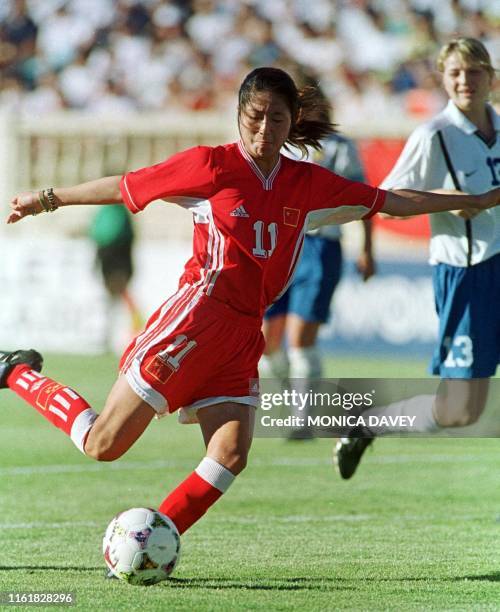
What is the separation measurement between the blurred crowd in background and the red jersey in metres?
12.4

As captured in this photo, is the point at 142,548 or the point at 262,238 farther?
the point at 262,238

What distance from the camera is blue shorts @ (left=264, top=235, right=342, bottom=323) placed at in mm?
8492

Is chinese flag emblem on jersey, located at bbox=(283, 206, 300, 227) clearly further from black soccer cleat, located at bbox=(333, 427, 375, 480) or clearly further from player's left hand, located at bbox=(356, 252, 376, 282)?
player's left hand, located at bbox=(356, 252, 376, 282)

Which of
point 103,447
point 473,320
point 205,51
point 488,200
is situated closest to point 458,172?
point 473,320

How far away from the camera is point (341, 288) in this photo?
1452 cm

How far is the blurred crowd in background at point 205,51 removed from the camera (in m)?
16.9

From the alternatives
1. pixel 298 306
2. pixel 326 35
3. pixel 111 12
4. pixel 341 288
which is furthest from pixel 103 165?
pixel 298 306

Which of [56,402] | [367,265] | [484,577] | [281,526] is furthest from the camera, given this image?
[367,265]

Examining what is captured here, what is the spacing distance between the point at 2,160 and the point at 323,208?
13.8m

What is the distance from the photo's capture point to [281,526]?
562 centimetres

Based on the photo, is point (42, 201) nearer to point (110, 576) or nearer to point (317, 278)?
point (110, 576)

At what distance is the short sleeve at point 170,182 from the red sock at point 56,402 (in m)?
0.87

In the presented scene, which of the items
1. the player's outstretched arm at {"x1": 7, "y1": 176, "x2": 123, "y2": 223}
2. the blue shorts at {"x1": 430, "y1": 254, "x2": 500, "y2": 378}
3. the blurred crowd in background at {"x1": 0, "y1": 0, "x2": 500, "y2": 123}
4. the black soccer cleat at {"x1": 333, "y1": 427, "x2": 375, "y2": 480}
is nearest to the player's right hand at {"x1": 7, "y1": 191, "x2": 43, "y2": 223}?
the player's outstretched arm at {"x1": 7, "y1": 176, "x2": 123, "y2": 223}

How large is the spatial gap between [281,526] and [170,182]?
2001 millimetres
